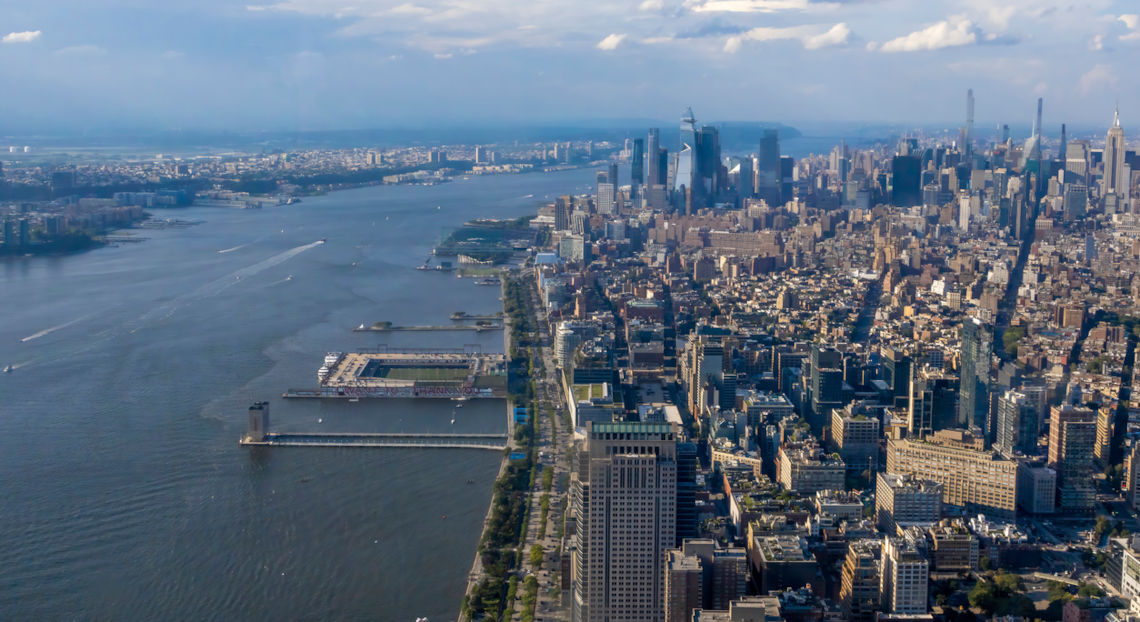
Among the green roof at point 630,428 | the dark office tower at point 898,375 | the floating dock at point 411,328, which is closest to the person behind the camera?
the green roof at point 630,428

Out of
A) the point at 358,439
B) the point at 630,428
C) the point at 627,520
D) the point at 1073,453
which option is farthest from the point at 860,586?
the point at 358,439

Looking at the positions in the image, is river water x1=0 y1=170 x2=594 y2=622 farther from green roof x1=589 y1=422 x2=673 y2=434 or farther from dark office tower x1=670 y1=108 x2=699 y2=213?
dark office tower x1=670 y1=108 x2=699 y2=213

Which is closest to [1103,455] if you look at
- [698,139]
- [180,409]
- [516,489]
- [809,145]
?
[516,489]

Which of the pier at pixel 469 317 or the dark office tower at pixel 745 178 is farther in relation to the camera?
the dark office tower at pixel 745 178

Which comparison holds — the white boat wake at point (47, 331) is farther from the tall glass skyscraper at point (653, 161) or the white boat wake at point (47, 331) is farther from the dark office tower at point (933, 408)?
the tall glass skyscraper at point (653, 161)

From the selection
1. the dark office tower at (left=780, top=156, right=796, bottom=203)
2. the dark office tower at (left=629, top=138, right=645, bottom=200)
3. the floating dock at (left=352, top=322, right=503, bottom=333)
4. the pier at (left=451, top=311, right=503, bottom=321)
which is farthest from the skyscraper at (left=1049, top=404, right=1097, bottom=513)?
the dark office tower at (left=629, top=138, right=645, bottom=200)

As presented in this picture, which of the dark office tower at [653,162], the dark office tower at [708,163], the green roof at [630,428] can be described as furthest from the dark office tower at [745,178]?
the green roof at [630,428]
